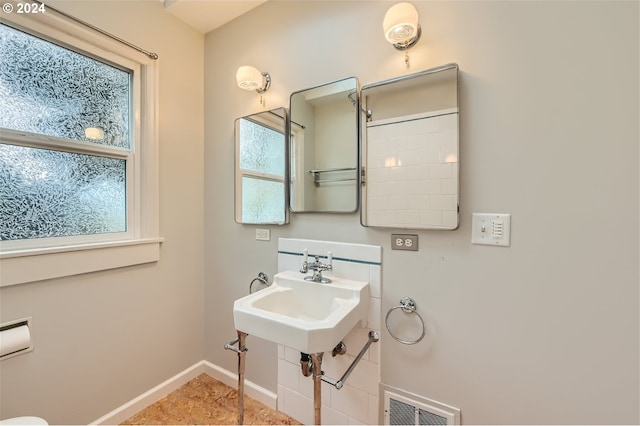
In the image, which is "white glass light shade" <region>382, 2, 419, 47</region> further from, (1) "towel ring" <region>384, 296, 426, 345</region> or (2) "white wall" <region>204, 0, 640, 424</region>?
(1) "towel ring" <region>384, 296, 426, 345</region>

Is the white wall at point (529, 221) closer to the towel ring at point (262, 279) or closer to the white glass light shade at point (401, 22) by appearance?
the white glass light shade at point (401, 22)

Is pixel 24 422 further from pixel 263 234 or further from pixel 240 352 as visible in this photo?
pixel 263 234

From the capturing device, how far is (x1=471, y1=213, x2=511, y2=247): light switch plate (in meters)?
1.04

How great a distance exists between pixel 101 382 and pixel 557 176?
2.28 metres

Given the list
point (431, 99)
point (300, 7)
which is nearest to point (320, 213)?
point (431, 99)

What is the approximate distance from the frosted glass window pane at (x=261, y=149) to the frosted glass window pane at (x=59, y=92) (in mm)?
662

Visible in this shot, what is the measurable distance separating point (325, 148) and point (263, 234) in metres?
0.64

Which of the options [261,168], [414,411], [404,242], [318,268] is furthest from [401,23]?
[414,411]

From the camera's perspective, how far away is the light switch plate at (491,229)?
1037mm

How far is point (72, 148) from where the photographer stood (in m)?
1.33

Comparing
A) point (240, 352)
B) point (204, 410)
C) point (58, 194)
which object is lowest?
point (204, 410)

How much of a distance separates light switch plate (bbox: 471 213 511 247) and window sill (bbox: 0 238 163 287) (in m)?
1.68

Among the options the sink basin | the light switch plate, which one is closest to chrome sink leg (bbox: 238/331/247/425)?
the sink basin

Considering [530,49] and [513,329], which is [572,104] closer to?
[530,49]
